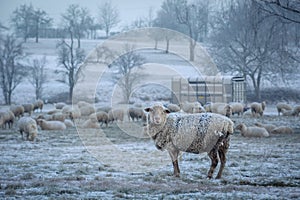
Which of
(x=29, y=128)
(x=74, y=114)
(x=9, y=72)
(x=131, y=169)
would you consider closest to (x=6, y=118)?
(x=74, y=114)

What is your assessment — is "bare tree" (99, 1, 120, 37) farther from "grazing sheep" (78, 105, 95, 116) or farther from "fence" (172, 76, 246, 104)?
"grazing sheep" (78, 105, 95, 116)

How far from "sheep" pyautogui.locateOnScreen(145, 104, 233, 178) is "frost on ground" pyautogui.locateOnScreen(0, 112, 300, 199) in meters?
0.54

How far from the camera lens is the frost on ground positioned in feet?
28.8

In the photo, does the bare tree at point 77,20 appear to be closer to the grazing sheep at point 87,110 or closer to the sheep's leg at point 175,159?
the grazing sheep at point 87,110

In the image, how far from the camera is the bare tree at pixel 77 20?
92.4m

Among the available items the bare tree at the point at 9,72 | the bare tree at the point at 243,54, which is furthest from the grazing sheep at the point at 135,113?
the bare tree at the point at 9,72

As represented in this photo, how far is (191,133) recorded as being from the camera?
35.4ft

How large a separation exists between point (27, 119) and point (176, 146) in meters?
10.6

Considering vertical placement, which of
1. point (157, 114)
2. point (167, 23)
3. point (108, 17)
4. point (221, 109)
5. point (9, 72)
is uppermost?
point (108, 17)

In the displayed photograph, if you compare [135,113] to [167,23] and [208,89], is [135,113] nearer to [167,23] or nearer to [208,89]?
[208,89]

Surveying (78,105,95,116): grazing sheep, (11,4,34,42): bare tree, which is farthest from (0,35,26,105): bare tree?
(11,4,34,42): bare tree

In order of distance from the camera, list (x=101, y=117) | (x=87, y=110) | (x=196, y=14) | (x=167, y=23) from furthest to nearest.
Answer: (x=167, y=23), (x=196, y=14), (x=87, y=110), (x=101, y=117)

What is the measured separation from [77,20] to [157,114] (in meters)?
90.0

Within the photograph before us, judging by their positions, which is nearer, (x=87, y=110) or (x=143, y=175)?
(x=143, y=175)
